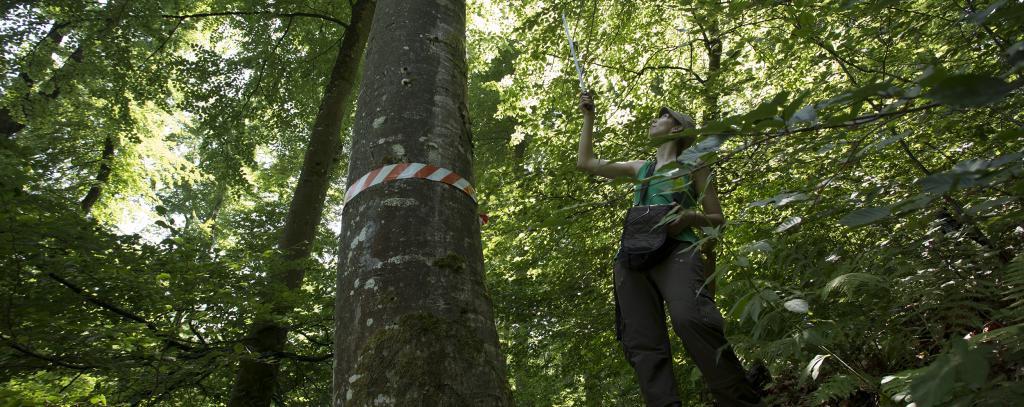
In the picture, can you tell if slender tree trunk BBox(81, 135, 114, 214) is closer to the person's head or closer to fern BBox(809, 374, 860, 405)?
the person's head

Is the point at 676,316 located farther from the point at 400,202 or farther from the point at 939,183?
the point at 939,183

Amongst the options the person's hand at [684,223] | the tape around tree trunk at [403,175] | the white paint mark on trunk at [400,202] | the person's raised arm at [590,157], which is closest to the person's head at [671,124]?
the person's raised arm at [590,157]

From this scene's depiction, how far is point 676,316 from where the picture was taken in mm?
2568

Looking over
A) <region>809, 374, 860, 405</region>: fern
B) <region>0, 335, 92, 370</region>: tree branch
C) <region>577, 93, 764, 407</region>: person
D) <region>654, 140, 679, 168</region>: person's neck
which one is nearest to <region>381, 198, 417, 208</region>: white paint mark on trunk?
<region>577, 93, 764, 407</region>: person

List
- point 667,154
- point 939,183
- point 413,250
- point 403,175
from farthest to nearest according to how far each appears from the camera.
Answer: point 667,154 < point 403,175 < point 413,250 < point 939,183

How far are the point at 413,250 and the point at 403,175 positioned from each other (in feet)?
0.97

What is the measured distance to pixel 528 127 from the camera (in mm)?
6773

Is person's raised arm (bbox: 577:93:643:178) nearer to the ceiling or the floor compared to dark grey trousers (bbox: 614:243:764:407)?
nearer to the ceiling

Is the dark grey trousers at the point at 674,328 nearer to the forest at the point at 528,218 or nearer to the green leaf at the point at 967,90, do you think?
the forest at the point at 528,218

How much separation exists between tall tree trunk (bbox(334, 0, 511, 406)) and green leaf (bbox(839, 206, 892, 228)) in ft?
3.42

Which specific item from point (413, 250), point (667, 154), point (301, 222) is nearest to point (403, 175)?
point (413, 250)

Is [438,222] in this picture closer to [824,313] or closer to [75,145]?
[824,313]

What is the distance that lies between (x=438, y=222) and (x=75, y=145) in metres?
15.4

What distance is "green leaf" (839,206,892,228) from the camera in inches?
45.1
